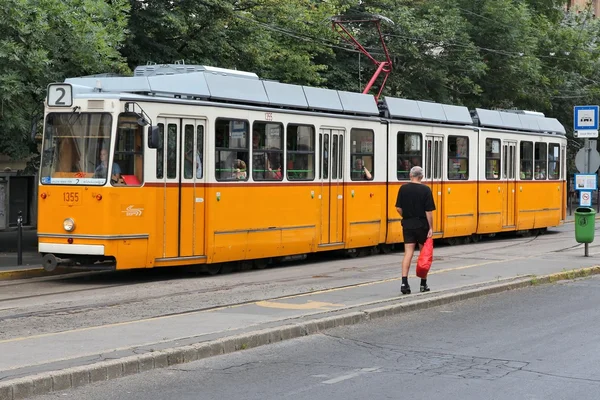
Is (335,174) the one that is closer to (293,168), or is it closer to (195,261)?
(293,168)

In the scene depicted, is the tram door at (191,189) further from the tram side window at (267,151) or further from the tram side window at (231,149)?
the tram side window at (267,151)

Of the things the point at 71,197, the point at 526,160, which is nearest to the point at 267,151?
the point at 71,197

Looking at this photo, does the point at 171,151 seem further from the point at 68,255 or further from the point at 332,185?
the point at 332,185

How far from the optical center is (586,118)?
73.7ft

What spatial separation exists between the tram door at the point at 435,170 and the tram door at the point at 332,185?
3.96 m

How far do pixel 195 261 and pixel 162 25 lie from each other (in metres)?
8.82

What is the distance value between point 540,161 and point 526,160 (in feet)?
3.34

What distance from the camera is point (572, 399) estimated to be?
302 inches

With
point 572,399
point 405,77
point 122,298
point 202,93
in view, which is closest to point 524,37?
point 405,77

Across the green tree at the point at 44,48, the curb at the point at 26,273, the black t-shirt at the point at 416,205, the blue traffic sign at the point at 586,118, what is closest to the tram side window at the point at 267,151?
the green tree at the point at 44,48

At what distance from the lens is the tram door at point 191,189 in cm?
1630

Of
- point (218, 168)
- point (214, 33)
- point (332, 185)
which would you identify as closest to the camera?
point (218, 168)

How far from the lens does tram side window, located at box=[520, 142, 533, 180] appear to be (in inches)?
1105

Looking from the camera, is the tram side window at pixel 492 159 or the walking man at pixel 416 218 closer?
the walking man at pixel 416 218
